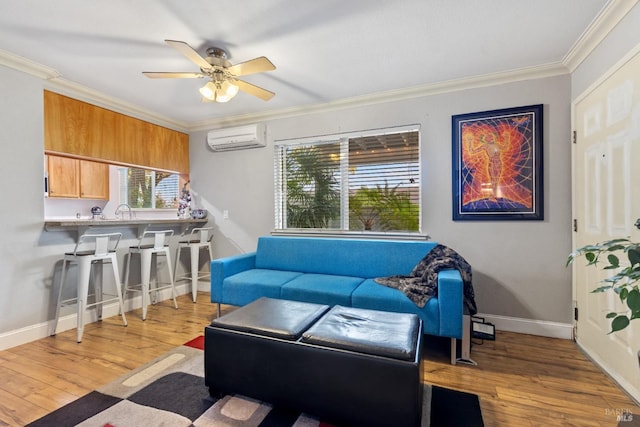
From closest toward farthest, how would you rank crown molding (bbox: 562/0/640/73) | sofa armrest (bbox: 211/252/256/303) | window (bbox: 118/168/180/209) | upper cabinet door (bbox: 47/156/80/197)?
crown molding (bbox: 562/0/640/73)
sofa armrest (bbox: 211/252/256/303)
upper cabinet door (bbox: 47/156/80/197)
window (bbox: 118/168/180/209)

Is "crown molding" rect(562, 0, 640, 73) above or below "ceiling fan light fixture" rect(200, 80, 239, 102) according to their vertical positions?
above

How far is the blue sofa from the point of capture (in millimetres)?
2229

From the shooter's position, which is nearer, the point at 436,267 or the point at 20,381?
the point at 20,381

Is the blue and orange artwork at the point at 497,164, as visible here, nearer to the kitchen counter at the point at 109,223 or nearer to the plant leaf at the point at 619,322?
the plant leaf at the point at 619,322

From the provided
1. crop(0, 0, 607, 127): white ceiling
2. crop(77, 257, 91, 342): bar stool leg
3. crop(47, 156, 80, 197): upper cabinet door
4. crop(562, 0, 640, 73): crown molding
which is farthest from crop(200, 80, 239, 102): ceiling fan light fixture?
crop(47, 156, 80, 197): upper cabinet door

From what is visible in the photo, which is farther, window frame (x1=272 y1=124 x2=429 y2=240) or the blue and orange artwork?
window frame (x1=272 y1=124 x2=429 y2=240)

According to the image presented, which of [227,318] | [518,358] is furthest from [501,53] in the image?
[227,318]

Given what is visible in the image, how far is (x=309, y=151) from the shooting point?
374 centimetres

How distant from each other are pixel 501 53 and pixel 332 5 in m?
1.51

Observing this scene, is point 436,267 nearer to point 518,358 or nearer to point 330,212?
point 518,358

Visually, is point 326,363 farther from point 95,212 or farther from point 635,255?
point 95,212

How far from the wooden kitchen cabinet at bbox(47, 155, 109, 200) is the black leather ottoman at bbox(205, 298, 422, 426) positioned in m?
4.00

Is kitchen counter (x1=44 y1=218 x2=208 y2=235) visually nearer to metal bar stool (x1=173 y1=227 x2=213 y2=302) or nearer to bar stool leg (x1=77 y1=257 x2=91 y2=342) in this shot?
metal bar stool (x1=173 y1=227 x2=213 y2=302)

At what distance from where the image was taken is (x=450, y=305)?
218 cm
